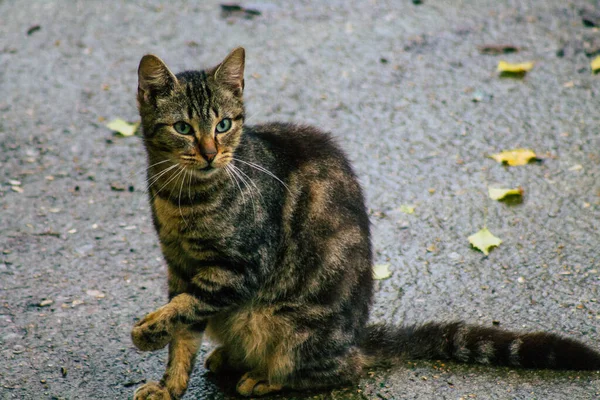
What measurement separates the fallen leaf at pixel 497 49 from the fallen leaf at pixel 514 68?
227 mm

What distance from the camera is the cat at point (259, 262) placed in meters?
3.30

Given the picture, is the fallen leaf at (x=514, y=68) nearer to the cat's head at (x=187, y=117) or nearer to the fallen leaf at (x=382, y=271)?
the fallen leaf at (x=382, y=271)

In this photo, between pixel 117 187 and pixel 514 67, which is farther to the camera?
pixel 514 67

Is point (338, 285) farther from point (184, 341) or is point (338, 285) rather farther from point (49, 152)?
point (49, 152)

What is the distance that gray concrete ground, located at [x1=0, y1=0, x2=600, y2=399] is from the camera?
3.76 m

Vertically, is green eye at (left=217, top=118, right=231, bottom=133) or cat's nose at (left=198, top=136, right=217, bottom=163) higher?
green eye at (left=217, top=118, right=231, bottom=133)

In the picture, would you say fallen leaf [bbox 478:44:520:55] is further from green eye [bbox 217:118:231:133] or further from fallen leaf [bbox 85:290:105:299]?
fallen leaf [bbox 85:290:105:299]

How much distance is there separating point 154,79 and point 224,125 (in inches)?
14.2

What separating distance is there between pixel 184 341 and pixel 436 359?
→ 3.89 ft

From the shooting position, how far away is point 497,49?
20.8 ft

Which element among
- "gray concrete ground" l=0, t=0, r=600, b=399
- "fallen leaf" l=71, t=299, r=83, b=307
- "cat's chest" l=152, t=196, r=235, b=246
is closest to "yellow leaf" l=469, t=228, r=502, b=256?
"gray concrete ground" l=0, t=0, r=600, b=399

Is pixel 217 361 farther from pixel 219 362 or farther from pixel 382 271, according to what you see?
pixel 382 271

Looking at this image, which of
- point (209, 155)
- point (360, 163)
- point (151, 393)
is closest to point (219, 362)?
point (151, 393)

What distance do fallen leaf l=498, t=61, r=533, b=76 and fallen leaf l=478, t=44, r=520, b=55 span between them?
23cm
